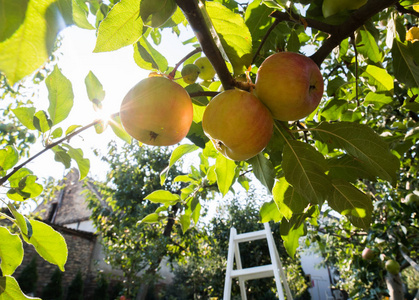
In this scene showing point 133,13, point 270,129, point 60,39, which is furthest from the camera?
point 60,39

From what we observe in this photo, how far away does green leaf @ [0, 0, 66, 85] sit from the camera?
25 cm

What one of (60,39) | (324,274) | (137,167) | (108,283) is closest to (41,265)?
(108,283)

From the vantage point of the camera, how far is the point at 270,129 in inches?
29.7

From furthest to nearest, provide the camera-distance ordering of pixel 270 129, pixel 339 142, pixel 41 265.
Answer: pixel 41 265 → pixel 339 142 → pixel 270 129

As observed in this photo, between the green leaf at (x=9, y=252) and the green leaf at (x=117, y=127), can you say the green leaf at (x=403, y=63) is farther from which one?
the green leaf at (x=9, y=252)

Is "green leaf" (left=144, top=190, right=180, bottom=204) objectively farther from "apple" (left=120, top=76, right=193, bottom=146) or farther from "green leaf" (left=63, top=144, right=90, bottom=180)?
"apple" (left=120, top=76, right=193, bottom=146)

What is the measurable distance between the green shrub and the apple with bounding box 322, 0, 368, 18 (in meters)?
11.2

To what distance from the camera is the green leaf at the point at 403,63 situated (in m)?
1.03

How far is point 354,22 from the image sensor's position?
780 mm

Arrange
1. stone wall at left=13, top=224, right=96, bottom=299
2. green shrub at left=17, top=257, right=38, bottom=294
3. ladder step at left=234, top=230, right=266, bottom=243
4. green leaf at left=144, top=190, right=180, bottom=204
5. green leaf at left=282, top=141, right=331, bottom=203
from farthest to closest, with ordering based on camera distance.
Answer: stone wall at left=13, top=224, right=96, bottom=299 → green shrub at left=17, top=257, right=38, bottom=294 → ladder step at left=234, top=230, right=266, bottom=243 → green leaf at left=144, top=190, right=180, bottom=204 → green leaf at left=282, top=141, right=331, bottom=203

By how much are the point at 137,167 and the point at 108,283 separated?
16.8 feet

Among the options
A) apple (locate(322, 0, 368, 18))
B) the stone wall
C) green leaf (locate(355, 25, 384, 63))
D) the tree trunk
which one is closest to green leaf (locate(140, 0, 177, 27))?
apple (locate(322, 0, 368, 18))

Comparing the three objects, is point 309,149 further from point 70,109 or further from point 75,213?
point 75,213

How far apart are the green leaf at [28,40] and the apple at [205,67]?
0.84 m
